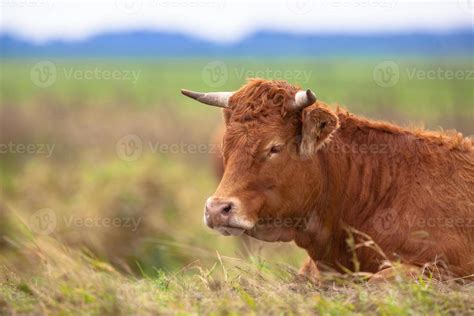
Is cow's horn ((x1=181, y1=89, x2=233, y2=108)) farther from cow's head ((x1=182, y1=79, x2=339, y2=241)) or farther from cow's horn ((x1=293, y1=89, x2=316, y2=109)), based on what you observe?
cow's horn ((x1=293, y1=89, x2=316, y2=109))

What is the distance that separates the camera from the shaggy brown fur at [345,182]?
28.5ft

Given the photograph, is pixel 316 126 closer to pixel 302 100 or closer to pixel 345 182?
pixel 302 100

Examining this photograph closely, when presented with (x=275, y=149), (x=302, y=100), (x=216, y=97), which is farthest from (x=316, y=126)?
(x=216, y=97)

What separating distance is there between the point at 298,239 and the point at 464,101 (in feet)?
66.3

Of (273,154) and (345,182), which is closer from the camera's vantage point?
(273,154)

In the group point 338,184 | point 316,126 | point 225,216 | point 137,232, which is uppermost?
point 316,126

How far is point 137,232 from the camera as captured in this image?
16.9 metres

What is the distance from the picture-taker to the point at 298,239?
30.3ft

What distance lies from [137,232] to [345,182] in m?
8.26

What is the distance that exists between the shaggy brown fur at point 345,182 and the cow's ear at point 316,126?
0.01m

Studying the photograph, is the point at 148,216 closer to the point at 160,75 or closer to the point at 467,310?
the point at 467,310

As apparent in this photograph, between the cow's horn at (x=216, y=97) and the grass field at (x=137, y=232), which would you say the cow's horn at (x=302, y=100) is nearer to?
the cow's horn at (x=216, y=97)

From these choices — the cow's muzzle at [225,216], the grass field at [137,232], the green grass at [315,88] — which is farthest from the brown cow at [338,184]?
the green grass at [315,88]

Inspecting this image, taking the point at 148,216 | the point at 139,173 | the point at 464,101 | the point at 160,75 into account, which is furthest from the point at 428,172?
the point at 160,75
